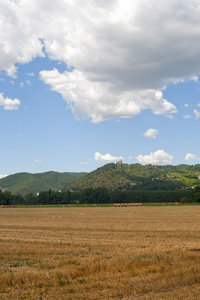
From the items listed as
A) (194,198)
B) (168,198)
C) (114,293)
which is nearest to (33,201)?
(168,198)

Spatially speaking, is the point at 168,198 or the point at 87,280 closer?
the point at 87,280

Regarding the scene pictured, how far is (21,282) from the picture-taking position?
1194cm

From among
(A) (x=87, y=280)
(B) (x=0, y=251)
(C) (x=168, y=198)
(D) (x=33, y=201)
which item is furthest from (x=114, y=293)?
(D) (x=33, y=201)

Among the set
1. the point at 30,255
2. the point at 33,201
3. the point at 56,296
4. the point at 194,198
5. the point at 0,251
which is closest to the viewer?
the point at 56,296

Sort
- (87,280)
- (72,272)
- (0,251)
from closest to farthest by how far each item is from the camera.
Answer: (87,280) → (72,272) → (0,251)

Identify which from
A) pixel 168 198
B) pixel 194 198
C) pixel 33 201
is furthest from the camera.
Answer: pixel 33 201

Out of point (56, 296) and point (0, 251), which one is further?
point (0, 251)

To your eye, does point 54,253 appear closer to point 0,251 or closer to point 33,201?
point 0,251

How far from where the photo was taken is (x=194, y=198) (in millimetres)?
119375

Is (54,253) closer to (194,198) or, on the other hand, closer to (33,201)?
(194,198)

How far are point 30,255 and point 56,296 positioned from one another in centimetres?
833

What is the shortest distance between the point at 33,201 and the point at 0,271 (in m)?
165

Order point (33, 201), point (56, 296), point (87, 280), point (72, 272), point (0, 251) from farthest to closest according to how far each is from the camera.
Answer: point (33, 201), point (0, 251), point (72, 272), point (87, 280), point (56, 296)

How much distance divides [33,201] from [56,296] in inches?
6669
